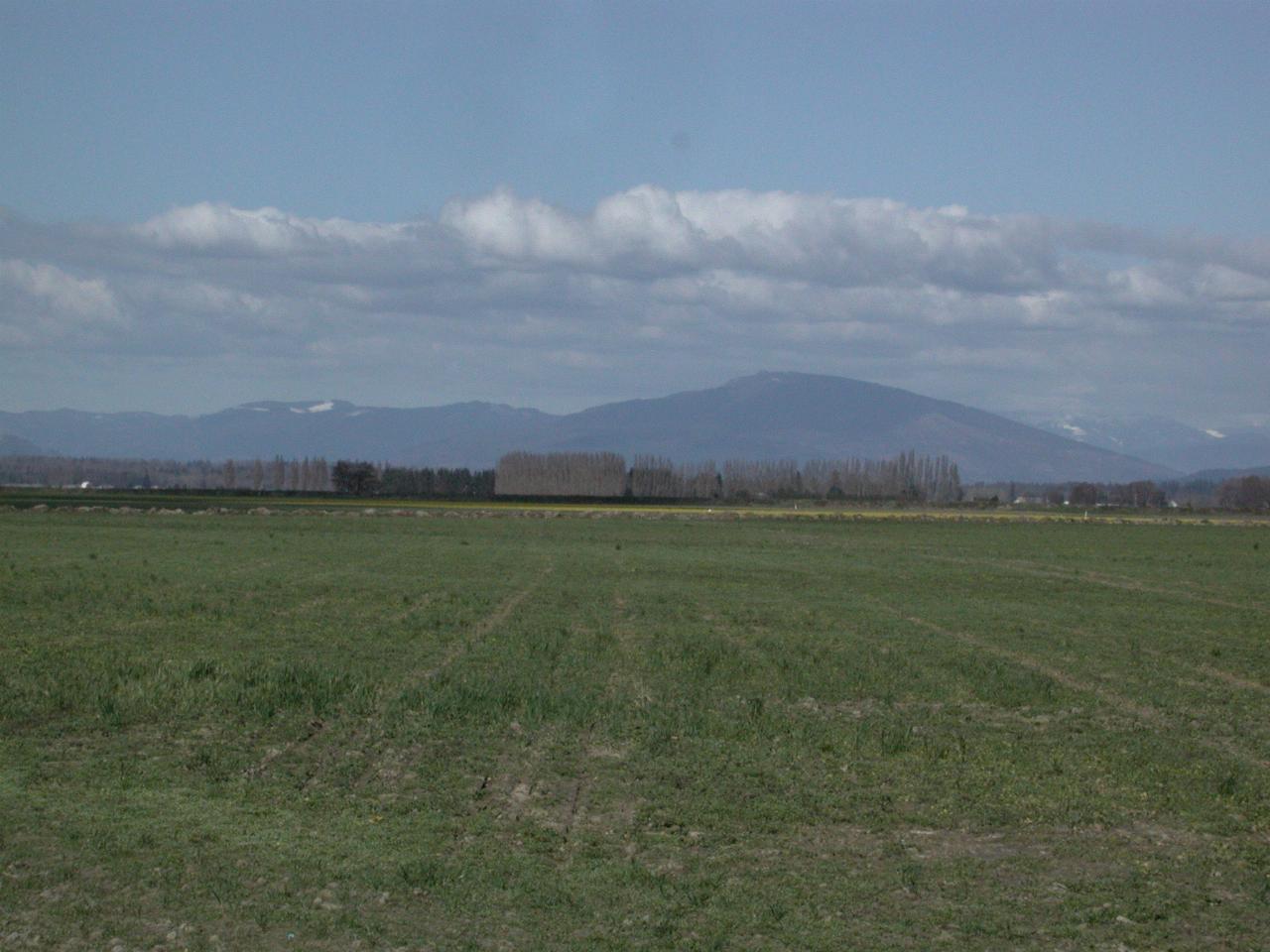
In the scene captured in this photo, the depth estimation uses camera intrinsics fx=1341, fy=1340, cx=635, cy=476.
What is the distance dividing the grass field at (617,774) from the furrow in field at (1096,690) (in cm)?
9

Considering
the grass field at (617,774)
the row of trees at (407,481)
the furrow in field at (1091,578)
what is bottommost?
A: the grass field at (617,774)

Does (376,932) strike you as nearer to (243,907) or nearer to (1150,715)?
→ (243,907)

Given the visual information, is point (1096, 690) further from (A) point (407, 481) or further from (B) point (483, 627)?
(A) point (407, 481)

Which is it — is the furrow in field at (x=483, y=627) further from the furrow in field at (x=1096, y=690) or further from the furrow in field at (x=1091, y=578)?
the furrow in field at (x=1091, y=578)

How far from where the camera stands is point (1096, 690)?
1912 cm

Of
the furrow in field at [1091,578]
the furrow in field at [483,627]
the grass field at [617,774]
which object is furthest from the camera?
the furrow in field at [1091,578]

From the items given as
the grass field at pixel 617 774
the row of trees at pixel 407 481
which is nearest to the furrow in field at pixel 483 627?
the grass field at pixel 617 774

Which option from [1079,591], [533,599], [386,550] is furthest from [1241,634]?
[386,550]

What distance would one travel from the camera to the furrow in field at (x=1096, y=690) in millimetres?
14945

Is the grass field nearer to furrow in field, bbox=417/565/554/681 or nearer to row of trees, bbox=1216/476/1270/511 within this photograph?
furrow in field, bbox=417/565/554/681

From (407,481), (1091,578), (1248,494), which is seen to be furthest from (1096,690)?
(1248,494)

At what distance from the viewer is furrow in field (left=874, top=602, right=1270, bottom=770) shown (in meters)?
14.9

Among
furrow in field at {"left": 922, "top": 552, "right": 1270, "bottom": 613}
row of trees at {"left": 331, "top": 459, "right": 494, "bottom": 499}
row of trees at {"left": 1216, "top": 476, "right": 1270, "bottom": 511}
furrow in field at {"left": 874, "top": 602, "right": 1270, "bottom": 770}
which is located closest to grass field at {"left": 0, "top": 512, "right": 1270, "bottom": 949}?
furrow in field at {"left": 874, "top": 602, "right": 1270, "bottom": 770}

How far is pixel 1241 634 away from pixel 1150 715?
11.4 m
